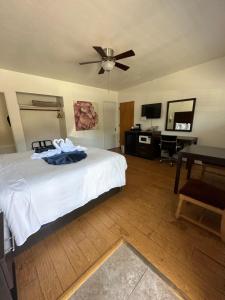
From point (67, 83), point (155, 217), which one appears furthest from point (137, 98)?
point (155, 217)

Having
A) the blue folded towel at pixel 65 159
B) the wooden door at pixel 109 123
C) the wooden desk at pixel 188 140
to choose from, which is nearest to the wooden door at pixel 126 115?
the wooden door at pixel 109 123

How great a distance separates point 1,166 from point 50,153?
1.99 ft

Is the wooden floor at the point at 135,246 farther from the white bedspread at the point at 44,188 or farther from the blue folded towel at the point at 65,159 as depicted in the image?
the blue folded towel at the point at 65,159

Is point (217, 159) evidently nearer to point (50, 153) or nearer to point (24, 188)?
point (24, 188)

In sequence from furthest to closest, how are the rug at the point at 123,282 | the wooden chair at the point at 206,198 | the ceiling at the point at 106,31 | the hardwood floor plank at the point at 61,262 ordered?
the ceiling at the point at 106,31
the wooden chair at the point at 206,198
the hardwood floor plank at the point at 61,262
the rug at the point at 123,282

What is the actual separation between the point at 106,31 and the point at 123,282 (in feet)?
9.78

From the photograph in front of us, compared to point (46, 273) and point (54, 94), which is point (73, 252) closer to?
point (46, 273)

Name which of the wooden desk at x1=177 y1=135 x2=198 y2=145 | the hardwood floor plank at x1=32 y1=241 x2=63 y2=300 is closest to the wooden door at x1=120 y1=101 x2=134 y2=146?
the wooden desk at x1=177 y1=135 x2=198 y2=145

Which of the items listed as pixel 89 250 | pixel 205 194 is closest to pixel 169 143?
pixel 205 194

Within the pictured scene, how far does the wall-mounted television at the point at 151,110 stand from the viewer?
4164 mm

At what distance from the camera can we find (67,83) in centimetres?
394

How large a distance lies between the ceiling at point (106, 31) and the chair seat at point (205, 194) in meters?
2.19

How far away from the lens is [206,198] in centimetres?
140

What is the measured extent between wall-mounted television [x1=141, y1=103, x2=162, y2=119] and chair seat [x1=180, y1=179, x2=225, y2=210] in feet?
10.1
